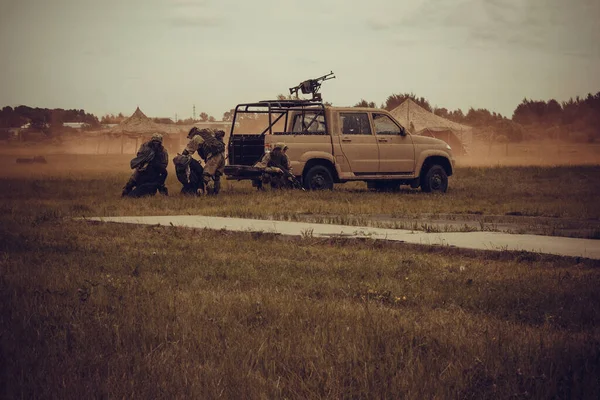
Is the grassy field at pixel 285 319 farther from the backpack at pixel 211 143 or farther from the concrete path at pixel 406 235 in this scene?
the backpack at pixel 211 143

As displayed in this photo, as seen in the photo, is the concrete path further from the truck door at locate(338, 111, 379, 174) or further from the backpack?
the truck door at locate(338, 111, 379, 174)

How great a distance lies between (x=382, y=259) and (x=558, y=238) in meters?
2.93

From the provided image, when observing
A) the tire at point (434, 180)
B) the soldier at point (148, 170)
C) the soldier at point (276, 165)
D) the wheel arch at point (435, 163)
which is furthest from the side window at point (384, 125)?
the soldier at point (148, 170)

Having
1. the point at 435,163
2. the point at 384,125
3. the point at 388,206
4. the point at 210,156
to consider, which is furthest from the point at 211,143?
the point at 435,163

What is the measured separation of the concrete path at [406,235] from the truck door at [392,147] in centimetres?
792

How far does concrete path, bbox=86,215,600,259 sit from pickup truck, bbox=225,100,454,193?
6.30 metres

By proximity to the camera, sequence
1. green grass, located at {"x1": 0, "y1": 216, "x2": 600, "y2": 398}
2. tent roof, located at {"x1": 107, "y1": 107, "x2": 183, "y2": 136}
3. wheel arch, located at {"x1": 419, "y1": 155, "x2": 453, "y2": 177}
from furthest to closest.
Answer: tent roof, located at {"x1": 107, "y1": 107, "x2": 183, "y2": 136}, wheel arch, located at {"x1": 419, "y1": 155, "x2": 453, "y2": 177}, green grass, located at {"x1": 0, "y1": 216, "x2": 600, "y2": 398}

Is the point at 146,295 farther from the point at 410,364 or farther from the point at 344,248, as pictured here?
the point at 344,248

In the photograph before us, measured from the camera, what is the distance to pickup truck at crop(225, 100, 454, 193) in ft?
64.0

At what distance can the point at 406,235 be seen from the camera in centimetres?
1078

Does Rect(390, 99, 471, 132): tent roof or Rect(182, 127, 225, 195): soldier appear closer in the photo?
Rect(182, 127, 225, 195): soldier

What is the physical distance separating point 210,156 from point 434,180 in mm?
5549

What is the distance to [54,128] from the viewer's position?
346ft

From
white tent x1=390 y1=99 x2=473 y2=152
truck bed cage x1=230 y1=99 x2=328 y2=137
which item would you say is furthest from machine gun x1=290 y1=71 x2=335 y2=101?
white tent x1=390 y1=99 x2=473 y2=152
